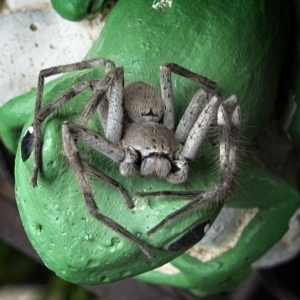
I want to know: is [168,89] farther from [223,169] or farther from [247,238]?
[247,238]

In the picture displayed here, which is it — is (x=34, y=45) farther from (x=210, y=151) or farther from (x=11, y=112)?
(x=210, y=151)

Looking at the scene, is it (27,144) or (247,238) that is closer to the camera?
(27,144)

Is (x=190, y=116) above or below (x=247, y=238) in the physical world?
above

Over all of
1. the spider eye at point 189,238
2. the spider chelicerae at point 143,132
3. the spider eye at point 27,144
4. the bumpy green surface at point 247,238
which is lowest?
the bumpy green surface at point 247,238

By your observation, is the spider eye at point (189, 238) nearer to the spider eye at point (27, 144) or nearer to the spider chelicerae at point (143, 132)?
the spider chelicerae at point (143, 132)

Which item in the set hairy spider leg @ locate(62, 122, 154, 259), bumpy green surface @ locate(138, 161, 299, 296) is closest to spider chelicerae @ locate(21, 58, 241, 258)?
hairy spider leg @ locate(62, 122, 154, 259)

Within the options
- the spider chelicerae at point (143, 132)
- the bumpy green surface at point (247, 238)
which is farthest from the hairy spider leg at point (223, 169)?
the bumpy green surface at point (247, 238)

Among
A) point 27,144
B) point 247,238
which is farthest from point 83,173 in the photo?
point 247,238
